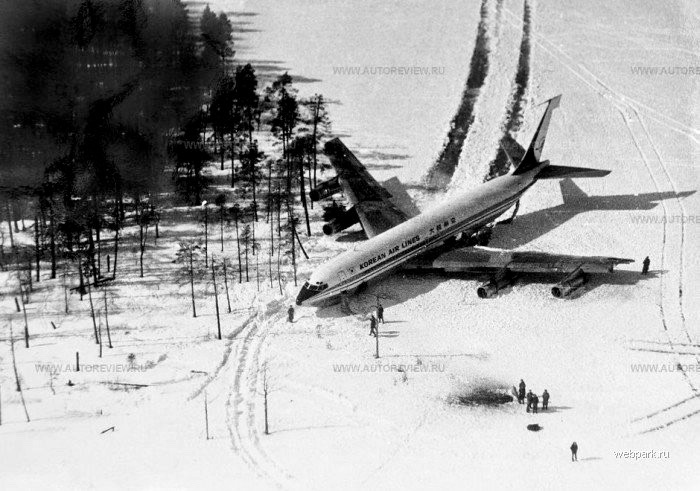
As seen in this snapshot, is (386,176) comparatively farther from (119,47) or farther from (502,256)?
(119,47)

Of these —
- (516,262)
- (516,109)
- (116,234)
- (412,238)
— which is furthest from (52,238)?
(516,109)

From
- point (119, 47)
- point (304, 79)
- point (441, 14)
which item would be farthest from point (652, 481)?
point (441, 14)

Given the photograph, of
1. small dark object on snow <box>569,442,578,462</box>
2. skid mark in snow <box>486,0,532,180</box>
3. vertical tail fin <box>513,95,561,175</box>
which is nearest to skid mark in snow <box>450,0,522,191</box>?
skid mark in snow <box>486,0,532,180</box>

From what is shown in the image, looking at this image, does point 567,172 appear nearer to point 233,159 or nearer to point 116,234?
point 233,159

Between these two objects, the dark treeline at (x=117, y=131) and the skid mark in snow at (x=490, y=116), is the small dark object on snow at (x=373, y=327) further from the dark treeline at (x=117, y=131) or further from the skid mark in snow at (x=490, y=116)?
the skid mark in snow at (x=490, y=116)

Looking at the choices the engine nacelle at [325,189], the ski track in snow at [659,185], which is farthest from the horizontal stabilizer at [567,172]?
the engine nacelle at [325,189]

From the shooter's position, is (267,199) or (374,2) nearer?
(267,199)

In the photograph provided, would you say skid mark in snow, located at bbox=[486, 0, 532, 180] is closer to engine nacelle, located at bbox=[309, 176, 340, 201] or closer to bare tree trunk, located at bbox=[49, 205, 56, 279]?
engine nacelle, located at bbox=[309, 176, 340, 201]
